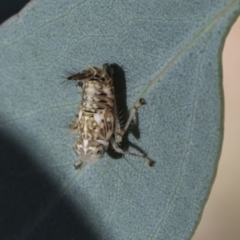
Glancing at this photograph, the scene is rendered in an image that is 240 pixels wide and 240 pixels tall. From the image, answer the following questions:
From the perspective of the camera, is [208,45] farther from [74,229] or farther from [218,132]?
[74,229]

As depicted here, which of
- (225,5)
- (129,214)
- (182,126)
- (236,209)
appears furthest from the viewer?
(236,209)

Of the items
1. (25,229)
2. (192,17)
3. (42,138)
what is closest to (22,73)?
(42,138)

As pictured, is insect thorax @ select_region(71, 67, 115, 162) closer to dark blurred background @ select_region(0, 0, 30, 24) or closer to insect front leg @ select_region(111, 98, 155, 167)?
insect front leg @ select_region(111, 98, 155, 167)

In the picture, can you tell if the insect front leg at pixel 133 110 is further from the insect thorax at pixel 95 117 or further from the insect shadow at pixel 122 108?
the insect thorax at pixel 95 117

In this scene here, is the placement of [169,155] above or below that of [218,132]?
Result: below

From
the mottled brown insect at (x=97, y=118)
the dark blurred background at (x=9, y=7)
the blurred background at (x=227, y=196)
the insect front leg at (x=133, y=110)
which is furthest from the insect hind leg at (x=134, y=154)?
the blurred background at (x=227, y=196)

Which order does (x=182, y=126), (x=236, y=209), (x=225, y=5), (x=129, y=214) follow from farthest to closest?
(x=236, y=209) → (x=129, y=214) → (x=182, y=126) → (x=225, y=5)
